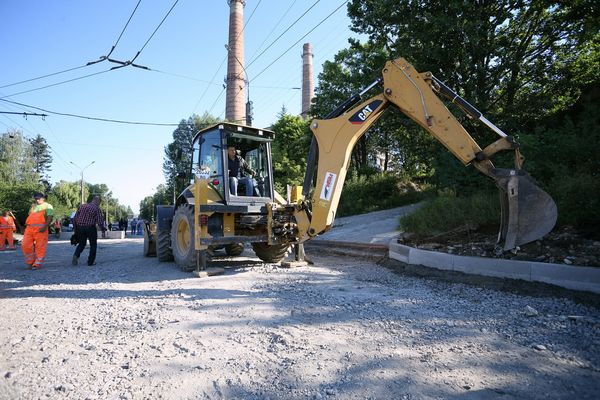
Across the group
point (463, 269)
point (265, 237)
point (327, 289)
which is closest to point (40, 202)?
point (265, 237)

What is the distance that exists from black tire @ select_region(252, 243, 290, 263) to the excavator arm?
1.25m

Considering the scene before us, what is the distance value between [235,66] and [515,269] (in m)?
38.2

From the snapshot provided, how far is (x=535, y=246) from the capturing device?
5668 millimetres

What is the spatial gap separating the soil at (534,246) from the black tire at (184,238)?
4.46 meters

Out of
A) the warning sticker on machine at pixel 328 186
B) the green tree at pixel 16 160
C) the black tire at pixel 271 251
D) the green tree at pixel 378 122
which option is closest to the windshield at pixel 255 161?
the black tire at pixel 271 251

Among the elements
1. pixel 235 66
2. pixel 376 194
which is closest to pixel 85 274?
pixel 376 194

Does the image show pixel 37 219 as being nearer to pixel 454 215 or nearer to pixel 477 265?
pixel 477 265

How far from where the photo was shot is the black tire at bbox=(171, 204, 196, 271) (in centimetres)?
678

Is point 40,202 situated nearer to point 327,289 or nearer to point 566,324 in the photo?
point 327,289

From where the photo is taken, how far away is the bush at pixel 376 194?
65.0 ft

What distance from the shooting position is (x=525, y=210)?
16.6 feet

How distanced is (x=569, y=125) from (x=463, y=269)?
5.67 m

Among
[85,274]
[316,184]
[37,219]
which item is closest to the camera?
[316,184]

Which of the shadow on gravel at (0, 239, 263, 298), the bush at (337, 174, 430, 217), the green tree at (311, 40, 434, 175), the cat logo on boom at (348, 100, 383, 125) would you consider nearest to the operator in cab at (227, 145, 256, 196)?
the shadow on gravel at (0, 239, 263, 298)
